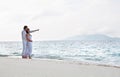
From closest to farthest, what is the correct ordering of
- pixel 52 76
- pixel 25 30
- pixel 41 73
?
1. pixel 52 76
2. pixel 41 73
3. pixel 25 30

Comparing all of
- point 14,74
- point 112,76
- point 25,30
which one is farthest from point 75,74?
point 25,30

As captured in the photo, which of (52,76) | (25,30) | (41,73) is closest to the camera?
(52,76)

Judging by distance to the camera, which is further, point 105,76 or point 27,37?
point 27,37

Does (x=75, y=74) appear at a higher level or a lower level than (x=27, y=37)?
lower

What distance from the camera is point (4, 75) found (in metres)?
6.88

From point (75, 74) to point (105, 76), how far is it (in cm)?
68

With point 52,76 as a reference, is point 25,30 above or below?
above

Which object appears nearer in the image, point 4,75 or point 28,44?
point 4,75

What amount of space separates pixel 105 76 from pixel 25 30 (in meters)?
6.44

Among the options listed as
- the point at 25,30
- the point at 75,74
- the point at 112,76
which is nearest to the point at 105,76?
the point at 112,76

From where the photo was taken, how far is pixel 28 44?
A: 1331cm

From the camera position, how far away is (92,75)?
A: 7.13 meters

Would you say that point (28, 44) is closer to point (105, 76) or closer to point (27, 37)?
point (27, 37)

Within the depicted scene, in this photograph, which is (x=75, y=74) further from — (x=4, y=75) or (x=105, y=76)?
(x=4, y=75)
